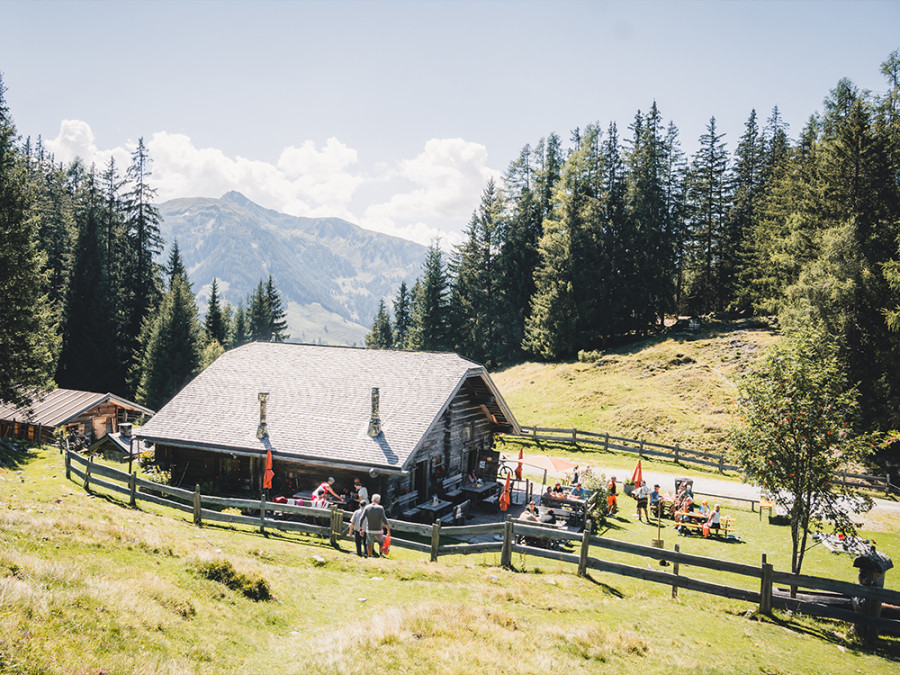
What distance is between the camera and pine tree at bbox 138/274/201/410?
4862 cm

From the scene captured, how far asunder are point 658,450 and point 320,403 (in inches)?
945

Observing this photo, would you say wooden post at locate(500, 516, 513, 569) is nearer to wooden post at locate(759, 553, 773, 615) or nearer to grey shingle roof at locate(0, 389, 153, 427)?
wooden post at locate(759, 553, 773, 615)

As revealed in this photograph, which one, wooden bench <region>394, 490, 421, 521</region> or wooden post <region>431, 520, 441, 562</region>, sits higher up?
wooden post <region>431, 520, 441, 562</region>

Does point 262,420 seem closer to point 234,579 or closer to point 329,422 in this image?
point 329,422

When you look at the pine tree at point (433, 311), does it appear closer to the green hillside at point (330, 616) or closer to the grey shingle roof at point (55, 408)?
the grey shingle roof at point (55, 408)

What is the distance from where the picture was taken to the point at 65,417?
35719 mm

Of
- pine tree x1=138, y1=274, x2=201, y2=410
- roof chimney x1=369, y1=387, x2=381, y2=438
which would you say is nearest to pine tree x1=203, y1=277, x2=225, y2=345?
pine tree x1=138, y1=274, x2=201, y2=410

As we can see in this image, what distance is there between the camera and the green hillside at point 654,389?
37.8 m

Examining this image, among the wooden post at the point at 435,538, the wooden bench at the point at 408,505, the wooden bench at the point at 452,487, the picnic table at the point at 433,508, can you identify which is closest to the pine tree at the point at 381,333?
the wooden bench at the point at 452,487

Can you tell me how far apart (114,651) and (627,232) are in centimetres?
5767

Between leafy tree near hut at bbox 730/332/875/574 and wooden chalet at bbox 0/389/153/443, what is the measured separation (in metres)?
38.8

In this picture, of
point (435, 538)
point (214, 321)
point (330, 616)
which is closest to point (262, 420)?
point (435, 538)

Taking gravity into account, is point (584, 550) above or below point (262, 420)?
below

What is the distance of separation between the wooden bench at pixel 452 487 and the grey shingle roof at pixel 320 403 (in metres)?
4.02
